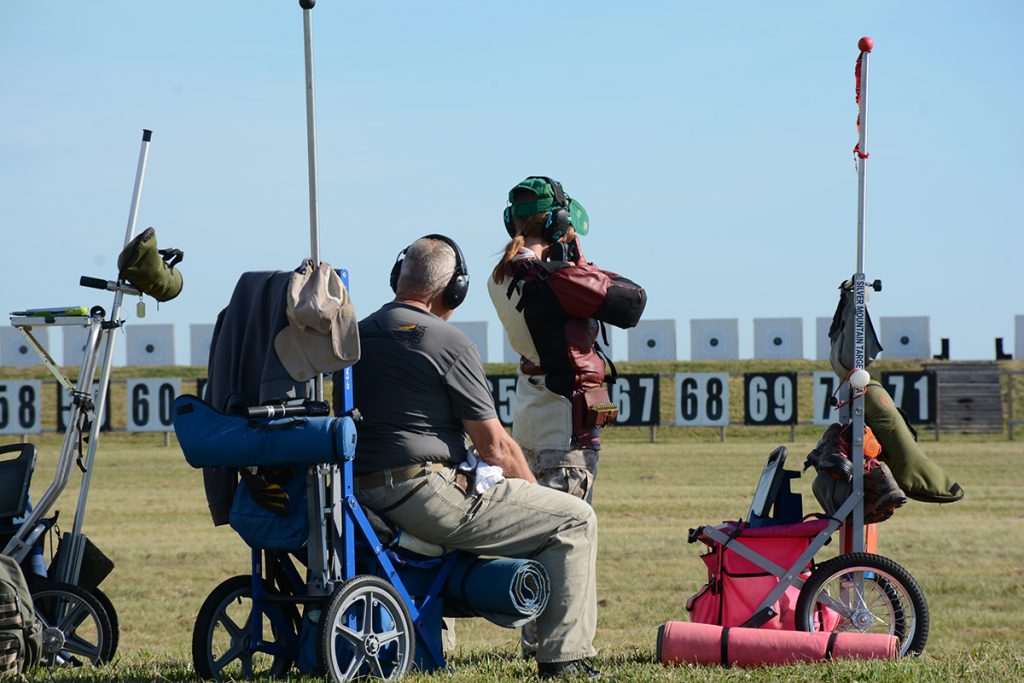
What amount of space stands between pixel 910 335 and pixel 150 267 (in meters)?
45.3

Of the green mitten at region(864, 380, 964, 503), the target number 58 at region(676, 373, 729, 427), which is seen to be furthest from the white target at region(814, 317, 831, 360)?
the green mitten at region(864, 380, 964, 503)

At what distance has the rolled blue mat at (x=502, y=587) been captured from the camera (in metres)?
4.94

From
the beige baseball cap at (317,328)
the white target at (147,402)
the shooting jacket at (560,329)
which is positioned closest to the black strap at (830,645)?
the shooting jacket at (560,329)

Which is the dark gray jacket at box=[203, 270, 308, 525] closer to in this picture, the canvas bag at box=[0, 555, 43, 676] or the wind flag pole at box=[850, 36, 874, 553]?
the canvas bag at box=[0, 555, 43, 676]

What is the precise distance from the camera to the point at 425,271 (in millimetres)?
5129

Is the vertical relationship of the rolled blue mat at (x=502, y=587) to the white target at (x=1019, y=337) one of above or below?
below

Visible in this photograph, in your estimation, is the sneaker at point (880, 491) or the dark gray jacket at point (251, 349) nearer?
the dark gray jacket at point (251, 349)

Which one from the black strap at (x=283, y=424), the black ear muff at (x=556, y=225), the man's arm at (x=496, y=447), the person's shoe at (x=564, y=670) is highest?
the black ear muff at (x=556, y=225)

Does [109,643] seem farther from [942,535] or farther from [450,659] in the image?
[942,535]

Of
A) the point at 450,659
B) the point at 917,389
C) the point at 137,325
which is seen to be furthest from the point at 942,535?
the point at 137,325

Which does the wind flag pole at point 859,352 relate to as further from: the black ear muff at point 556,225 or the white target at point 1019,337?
the white target at point 1019,337

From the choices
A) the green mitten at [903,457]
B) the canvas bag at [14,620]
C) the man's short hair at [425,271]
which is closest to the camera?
the man's short hair at [425,271]

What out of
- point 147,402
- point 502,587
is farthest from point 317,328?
point 147,402

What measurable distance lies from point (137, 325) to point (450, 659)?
140ft
